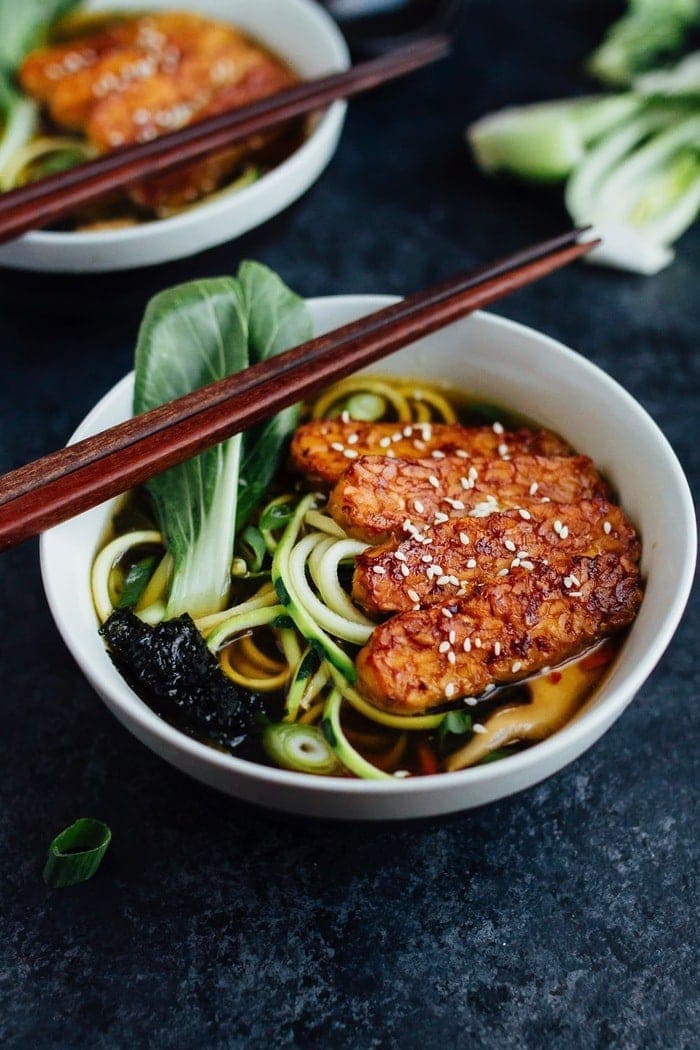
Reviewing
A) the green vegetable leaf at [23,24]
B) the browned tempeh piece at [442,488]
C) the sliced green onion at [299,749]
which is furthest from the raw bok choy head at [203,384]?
the green vegetable leaf at [23,24]

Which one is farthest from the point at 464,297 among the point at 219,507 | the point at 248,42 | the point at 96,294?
the point at 248,42

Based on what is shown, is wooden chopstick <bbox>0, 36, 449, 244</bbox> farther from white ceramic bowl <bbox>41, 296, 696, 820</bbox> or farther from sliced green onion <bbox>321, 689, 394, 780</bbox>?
sliced green onion <bbox>321, 689, 394, 780</bbox>

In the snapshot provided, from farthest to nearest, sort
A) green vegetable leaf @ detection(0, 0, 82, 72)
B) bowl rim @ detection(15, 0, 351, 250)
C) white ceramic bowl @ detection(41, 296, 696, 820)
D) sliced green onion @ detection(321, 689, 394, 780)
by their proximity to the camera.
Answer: green vegetable leaf @ detection(0, 0, 82, 72) < bowl rim @ detection(15, 0, 351, 250) < sliced green onion @ detection(321, 689, 394, 780) < white ceramic bowl @ detection(41, 296, 696, 820)

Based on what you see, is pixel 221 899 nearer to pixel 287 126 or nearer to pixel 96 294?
pixel 96 294

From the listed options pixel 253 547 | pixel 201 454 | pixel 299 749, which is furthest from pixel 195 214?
pixel 299 749

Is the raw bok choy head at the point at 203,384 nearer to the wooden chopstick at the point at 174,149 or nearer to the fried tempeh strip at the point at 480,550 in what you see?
the fried tempeh strip at the point at 480,550

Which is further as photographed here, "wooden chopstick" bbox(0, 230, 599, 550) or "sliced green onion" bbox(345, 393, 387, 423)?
"sliced green onion" bbox(345, 393, 387, 423)

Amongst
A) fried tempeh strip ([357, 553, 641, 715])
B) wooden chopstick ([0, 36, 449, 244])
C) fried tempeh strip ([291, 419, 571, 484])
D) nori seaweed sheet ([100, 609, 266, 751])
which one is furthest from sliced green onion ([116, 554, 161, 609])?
wooden chopstick ([0, 36, 449, 244])
